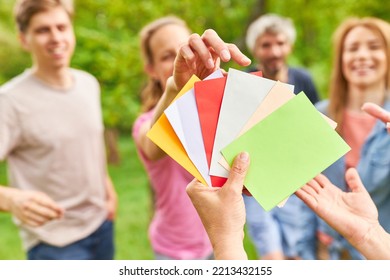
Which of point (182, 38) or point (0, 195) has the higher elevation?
point (182, 38)

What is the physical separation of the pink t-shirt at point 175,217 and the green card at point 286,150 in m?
0.88

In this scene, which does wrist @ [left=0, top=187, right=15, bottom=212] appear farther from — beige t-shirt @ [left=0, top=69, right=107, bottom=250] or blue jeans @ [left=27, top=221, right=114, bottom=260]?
blue jeans @ [left=27, top=221, right=114, bottom=260]

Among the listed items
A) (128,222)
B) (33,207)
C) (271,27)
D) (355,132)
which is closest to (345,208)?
(355,132)

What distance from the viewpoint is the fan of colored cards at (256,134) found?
3.94 feet

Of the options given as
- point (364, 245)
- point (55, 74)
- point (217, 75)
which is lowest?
point (364, 245)

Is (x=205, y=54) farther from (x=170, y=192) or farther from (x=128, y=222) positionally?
(x=128, y=222)

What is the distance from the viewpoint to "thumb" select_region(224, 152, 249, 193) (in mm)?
1170

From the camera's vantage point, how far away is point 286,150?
122 centimetres

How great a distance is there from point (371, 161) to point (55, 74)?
5.12 ft

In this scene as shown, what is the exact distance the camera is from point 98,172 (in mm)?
2359

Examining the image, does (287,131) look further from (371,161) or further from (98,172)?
(98,172)

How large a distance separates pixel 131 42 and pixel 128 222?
2.01 m
